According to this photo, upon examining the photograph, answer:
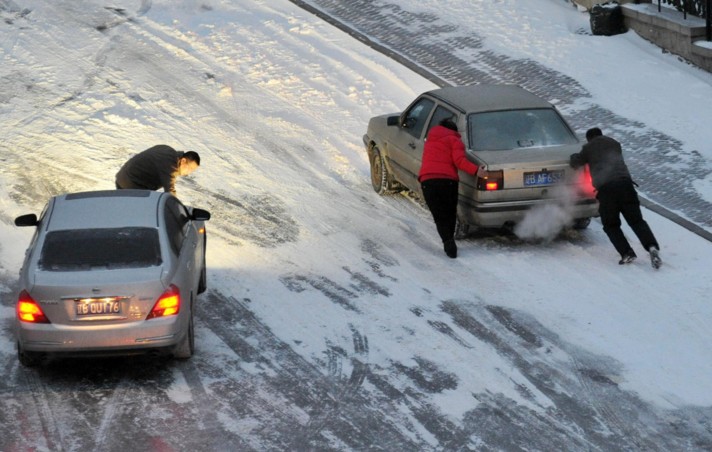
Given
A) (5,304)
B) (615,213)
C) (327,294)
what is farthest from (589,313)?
(5,304)

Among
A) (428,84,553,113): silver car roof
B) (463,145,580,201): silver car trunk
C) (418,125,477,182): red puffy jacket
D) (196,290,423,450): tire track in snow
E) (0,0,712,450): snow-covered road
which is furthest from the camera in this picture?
(428,84,553,113): silver car roof

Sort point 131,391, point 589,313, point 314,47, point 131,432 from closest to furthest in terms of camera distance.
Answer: point 131,432
point 131,391
point 589,313
point 314,47

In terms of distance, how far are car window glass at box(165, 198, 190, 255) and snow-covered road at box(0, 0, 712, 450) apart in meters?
0.94

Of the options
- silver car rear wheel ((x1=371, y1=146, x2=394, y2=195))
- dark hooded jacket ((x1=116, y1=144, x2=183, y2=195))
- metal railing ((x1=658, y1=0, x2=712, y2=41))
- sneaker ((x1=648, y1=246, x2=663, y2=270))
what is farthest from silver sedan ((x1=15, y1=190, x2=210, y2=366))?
metal railing ((x1=658, y1=0, x2=712, y2=41))

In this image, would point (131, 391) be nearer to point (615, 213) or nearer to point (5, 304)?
point (5, 304)

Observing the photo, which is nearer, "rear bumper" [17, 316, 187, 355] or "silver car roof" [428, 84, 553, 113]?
"rear bumper" [17, 316, 187, 355]

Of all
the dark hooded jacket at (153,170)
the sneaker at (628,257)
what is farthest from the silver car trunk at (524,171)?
the dark hooded jacket at (153,170)

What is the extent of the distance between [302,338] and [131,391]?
1841mm

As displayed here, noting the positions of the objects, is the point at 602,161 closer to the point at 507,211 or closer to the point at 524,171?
the point at 524,171

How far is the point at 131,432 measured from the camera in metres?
9.42

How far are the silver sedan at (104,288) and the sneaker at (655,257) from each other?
16.6 ft

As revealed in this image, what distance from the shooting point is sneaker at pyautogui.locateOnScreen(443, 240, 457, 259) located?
1369 cm

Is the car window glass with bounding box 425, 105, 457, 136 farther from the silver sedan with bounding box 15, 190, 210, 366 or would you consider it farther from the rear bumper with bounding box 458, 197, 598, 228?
the silver sedan with bounding box 15, 190, 210, 366

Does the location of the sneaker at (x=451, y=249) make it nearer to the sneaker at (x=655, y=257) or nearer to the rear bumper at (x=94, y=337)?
the sneaker at (x=655, y=257)
